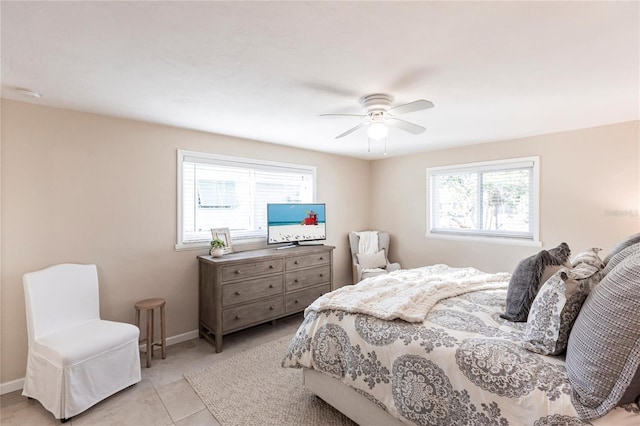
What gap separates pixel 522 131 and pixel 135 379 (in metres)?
4.69

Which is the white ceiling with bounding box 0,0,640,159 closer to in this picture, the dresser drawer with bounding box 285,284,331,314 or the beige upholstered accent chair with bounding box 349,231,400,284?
the dresser drawer with bounding box 285,284,331,314

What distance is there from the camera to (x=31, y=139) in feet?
8.16

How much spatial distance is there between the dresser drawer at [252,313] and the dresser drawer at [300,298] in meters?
0.10

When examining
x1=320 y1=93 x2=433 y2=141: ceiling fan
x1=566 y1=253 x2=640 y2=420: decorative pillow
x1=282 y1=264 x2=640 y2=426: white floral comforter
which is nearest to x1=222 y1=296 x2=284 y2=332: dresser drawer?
x1=282 y1=264 x2=640 y2=426: white floral comforter

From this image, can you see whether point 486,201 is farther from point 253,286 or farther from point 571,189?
point 253,286

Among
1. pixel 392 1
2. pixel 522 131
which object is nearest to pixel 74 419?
pixel 392 1

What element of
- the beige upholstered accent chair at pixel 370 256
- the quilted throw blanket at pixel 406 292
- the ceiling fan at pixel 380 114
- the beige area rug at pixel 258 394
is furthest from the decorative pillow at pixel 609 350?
the beige upholstered accent chair at pixel 370 256

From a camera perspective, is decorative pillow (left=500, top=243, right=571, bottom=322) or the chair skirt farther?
the chair skirt

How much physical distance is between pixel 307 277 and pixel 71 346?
7.83 feet

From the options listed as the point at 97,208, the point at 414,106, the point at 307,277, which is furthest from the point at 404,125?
the point at 97,208

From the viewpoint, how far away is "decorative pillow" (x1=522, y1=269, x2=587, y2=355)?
1.37 m

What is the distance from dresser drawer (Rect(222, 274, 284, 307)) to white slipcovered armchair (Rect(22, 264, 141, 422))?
88 centimetres

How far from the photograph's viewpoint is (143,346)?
3.06 m

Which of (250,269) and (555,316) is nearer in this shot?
(555,316)
